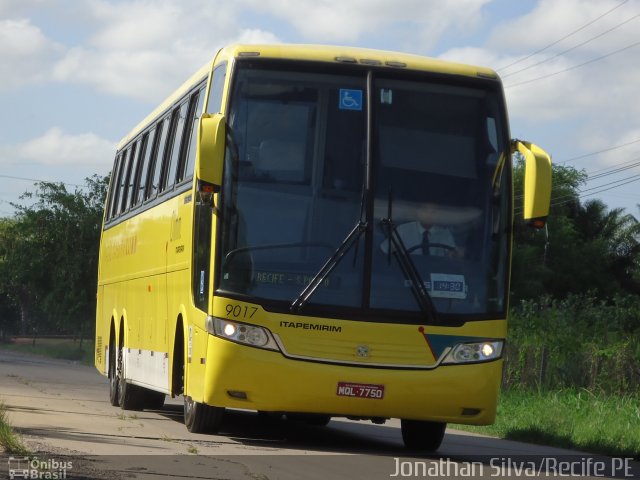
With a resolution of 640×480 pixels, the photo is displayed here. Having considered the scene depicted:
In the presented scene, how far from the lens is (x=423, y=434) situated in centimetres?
1548

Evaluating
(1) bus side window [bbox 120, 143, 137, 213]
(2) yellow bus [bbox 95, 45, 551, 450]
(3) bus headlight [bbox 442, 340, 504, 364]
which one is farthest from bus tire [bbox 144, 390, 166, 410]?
(3) bus headlight [bbox 442, 340, 504, 364]

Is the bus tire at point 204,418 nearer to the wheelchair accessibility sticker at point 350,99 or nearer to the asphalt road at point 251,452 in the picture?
the asphalt road at point 251,452

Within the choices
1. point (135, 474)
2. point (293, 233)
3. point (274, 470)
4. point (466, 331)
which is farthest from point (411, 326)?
point (135, 474)

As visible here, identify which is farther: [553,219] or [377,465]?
[553,219]

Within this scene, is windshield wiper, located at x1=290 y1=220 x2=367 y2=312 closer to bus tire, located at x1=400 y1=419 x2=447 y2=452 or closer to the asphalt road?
the asphalt road

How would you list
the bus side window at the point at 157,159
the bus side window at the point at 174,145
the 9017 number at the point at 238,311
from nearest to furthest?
1. the 9017 number at the point at 238,311
2. the bus side window at the point at 174,145
3. the bus side window at the point at 157,159

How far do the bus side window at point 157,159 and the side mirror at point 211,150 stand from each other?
17.9ft

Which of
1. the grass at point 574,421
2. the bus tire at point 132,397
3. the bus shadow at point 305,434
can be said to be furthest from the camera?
the bus tire at point 132,397

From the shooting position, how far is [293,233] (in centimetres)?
1368

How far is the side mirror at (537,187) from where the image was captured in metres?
13.4

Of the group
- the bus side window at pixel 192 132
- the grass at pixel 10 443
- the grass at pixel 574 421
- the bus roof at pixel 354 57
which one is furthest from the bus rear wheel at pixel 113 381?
the grass at pixel 10 443

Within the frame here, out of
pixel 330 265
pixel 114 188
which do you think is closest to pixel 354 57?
pixel 330 265

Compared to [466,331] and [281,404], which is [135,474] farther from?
[466,331]

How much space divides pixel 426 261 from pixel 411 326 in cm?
65
